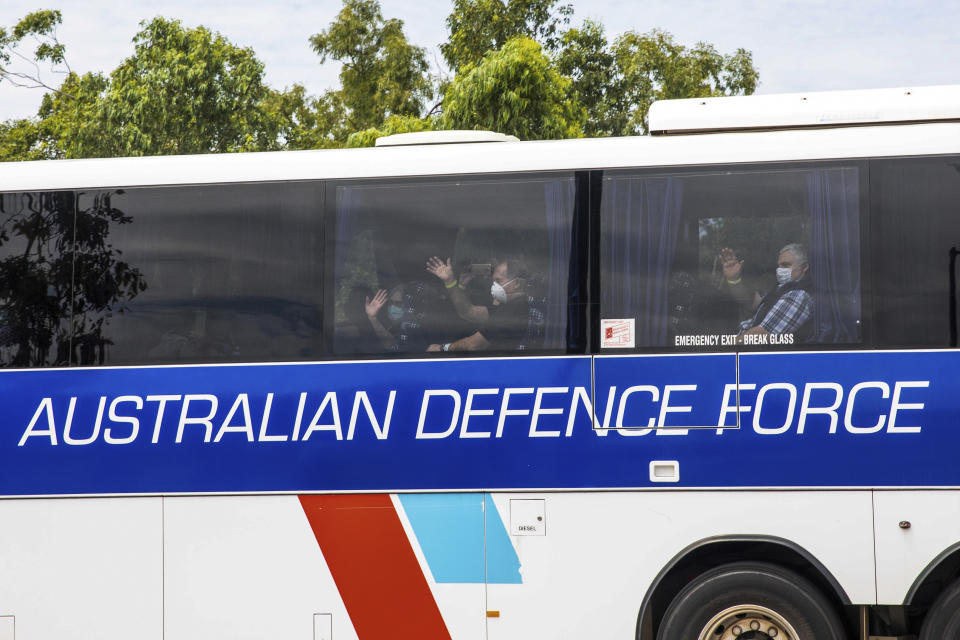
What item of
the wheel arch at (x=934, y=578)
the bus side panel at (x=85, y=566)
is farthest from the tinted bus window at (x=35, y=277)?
the wheel arch at (x=934, y=578)

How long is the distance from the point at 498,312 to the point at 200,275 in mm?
1806

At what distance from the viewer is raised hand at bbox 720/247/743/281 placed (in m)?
5.25

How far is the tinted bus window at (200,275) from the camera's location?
18.1ft

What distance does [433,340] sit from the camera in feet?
17.7

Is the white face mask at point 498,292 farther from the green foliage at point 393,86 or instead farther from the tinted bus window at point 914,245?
the green foliage at point 393,86

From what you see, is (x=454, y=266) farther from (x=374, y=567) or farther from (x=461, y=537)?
(x=374, y=567)

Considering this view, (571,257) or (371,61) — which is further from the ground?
(371,61)

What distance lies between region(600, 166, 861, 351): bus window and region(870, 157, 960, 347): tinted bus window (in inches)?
5.1

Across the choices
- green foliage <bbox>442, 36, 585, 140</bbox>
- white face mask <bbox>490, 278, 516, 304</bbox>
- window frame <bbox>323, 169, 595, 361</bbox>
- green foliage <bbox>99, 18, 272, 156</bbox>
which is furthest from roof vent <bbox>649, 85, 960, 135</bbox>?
green foliage <bbox>99, 18, 272, 156</bbox>

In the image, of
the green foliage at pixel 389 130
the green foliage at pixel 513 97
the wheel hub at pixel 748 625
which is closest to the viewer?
the wheel hub at pixel 748 625

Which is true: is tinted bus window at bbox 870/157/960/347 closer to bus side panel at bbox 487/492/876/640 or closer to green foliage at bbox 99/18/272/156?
bus side panel at bbox 487/492/876/640

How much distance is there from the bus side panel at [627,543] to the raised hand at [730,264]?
108 cm

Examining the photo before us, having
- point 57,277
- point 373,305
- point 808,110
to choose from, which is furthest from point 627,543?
point 57,277

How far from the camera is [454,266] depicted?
5469 millimetres
